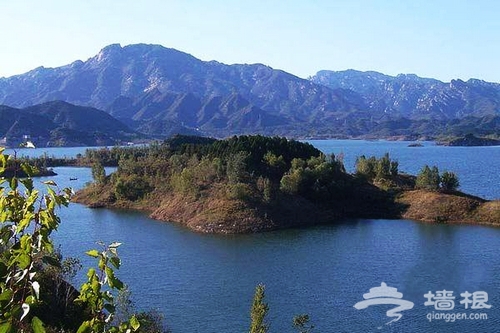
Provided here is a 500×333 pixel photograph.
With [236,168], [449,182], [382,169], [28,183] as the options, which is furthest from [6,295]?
[382,169]

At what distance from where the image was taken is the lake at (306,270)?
1094 inches

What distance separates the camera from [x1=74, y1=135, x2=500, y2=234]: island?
56.8 metres

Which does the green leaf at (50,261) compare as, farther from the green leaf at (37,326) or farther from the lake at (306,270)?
the lake at (306,270)

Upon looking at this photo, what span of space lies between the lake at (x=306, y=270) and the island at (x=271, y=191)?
3.23 m

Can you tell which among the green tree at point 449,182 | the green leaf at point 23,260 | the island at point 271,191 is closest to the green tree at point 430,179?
the island at point 271,191

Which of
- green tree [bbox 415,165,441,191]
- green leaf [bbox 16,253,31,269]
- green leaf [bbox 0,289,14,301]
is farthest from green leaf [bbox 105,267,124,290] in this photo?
green tree [bbox 415,165,441,191]

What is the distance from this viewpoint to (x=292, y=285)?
111 ft

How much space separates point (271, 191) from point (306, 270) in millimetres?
21668

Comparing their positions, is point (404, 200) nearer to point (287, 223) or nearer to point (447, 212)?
point (447, 212)

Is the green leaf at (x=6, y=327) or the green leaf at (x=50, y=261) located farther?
the green leaf at (x=50, y=261)

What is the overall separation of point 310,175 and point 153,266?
95.8 ft

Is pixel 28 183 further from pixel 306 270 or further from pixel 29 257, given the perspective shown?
pixel 306 270

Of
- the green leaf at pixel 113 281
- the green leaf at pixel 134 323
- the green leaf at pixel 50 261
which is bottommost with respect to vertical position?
the green leaf at pixel 134 323

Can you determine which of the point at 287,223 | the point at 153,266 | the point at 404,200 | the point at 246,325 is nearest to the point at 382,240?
the point at 287,223
